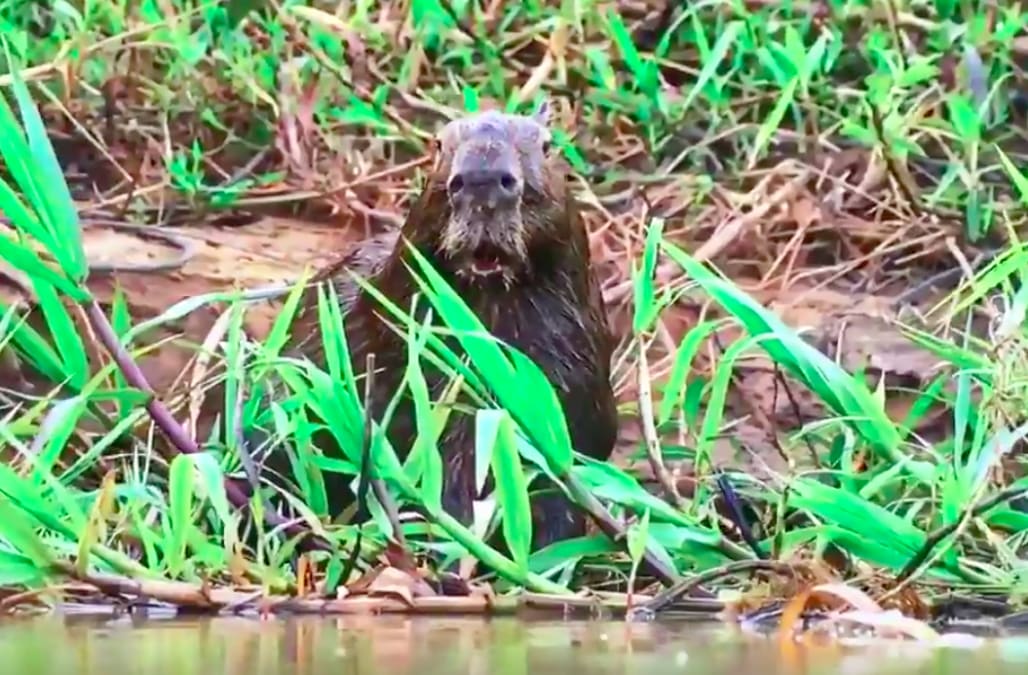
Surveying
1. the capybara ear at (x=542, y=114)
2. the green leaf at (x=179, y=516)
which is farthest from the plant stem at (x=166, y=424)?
the capybara ear at (x=542, y=114)

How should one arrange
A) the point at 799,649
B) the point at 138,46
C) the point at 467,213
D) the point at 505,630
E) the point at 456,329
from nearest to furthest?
1. the point at 799,649
2. the point at 505,630
3. the point at 456,329
4. the point at 467,213
5. the point at 138,46

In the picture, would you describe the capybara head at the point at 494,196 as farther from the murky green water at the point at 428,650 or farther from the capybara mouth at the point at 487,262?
the murky green water at the point at 428,650

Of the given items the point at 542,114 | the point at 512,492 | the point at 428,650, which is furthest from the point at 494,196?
the point at 428,650

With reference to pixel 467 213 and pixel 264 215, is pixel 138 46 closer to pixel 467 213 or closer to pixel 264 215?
pixel 264 215

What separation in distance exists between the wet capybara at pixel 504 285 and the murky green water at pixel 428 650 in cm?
80

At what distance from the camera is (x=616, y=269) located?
4.18m

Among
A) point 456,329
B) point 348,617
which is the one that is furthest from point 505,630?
point 456,329

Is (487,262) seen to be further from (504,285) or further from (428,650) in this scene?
(428,650)

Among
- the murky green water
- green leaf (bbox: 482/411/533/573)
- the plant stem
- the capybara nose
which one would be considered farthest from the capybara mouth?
the murky green water

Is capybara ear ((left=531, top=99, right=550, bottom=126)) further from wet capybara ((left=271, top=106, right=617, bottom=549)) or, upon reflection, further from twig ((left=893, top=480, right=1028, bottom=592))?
twig ((left=893, top=480, right=1028, bottom=592))

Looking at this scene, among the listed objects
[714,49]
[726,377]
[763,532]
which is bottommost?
[763,532]

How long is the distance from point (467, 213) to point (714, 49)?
61.3 inches

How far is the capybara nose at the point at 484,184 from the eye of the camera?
9.57 feet

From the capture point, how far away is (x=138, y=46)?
437 centimetres
